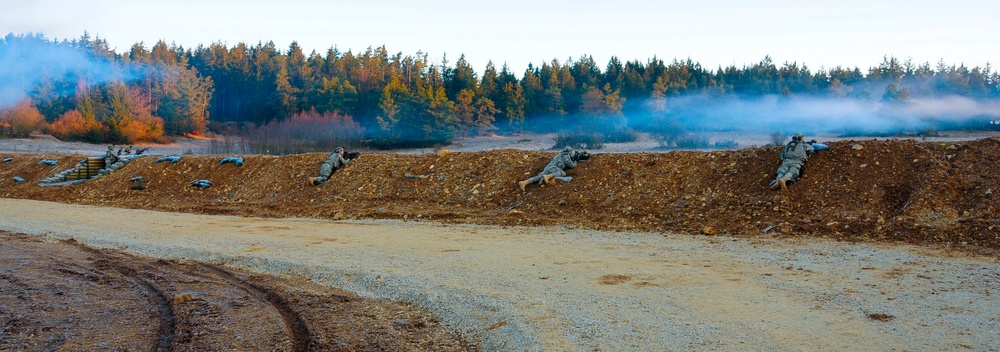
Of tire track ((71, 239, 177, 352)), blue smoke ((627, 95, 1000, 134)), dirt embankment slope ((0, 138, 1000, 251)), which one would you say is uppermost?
blue smoke ((627, 95, 1000, 134))

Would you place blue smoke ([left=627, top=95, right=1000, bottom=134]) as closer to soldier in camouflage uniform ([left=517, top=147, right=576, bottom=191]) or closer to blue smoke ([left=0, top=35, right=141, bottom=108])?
soldier in camouflage uniform ([left=517, top=147, right=576, bottom=191])

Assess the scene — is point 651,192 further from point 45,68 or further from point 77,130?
point 45,68

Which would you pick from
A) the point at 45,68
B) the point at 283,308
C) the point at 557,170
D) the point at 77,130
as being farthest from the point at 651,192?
the point at 45,68

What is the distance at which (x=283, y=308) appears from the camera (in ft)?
26.3

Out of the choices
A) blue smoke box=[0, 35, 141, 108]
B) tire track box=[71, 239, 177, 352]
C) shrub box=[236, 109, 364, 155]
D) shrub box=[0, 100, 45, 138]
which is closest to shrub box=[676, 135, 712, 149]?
shrub box=[236, 109, 364, 155]

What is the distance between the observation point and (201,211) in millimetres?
19625

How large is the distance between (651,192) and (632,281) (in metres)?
7.04

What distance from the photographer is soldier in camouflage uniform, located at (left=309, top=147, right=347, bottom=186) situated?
69.3 feet

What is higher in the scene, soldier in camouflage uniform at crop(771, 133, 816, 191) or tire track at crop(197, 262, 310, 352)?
soldier in camouflage uniform at crop(771, 133, 816, 191)

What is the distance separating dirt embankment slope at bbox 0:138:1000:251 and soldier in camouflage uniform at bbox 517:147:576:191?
0.68 feet

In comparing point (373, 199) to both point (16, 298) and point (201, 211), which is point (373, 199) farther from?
point (16, 298)

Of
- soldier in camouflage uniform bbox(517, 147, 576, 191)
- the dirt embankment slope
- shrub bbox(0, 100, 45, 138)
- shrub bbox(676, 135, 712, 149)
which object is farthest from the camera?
shrub bbox(0, 100, 45, 138)

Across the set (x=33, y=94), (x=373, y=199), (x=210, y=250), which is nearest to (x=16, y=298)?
(x=210, y=250)

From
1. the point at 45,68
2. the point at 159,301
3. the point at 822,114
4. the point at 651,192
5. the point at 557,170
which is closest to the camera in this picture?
the point at 159,301
